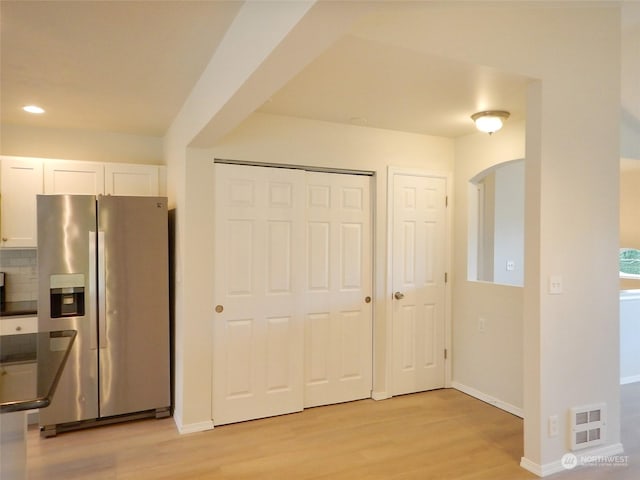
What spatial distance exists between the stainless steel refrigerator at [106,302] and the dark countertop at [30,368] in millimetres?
1055

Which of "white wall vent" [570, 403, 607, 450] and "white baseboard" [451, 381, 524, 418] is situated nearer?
"white wall vent" [570, 403, 607, 450]

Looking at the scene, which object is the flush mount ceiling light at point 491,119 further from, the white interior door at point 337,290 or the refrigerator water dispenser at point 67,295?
the refrigerator water dispenser at point 67,295

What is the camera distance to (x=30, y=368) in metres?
1.72

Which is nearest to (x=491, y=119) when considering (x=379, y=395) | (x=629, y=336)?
(x=379, y=395)

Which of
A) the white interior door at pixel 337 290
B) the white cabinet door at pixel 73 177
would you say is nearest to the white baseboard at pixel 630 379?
the white interior door at pixel 337 290

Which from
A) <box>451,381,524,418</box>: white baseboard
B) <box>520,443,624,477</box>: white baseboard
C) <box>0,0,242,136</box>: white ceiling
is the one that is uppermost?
<box>0,0,242,136</box>: white ceiling

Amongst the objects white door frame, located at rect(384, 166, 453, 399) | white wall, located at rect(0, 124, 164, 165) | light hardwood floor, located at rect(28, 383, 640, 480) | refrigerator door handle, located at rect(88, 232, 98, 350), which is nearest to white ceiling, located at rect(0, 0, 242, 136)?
white wall, located at rect(0, 124, 164, 165)

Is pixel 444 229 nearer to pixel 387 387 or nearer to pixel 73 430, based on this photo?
pixel 387 387

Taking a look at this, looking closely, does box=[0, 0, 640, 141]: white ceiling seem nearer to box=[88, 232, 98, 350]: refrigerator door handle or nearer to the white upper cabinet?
the white upper cabinet

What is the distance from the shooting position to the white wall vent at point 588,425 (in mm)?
2670

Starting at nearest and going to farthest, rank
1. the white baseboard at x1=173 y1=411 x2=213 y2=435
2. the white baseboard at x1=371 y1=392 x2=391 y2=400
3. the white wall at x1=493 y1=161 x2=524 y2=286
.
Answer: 1. the white baseboard at x1=173 y1=411 x2=213 y2=435
2. the white baseboard at x1=371 y1=392 x2=391 y2=400
3. the white wall at x1=493 y1=161 x2=524 y2=286

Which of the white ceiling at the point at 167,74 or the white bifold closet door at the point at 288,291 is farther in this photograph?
the white bifold closet door at the point at 288,291

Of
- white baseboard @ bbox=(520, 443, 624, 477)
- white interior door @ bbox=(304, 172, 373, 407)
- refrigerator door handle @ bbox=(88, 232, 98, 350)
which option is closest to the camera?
white baseboard @ bbox=(520, 443, 624, 477)

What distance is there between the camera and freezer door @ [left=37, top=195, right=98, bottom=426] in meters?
3.23
